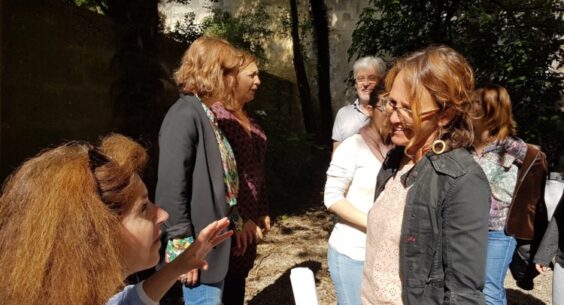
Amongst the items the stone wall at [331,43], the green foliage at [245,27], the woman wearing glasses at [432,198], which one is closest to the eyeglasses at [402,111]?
the woman wearing glasses at [432,198]

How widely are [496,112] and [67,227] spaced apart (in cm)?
292

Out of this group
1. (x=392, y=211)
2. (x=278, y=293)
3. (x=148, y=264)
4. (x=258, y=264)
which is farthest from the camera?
(x=258, y=264)

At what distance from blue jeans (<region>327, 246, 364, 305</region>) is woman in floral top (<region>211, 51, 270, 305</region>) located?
492 millimetres

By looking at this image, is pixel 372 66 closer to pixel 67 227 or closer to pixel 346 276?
pixel 346 276

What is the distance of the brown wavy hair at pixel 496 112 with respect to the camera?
3207 mm

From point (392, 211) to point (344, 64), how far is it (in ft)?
41.5

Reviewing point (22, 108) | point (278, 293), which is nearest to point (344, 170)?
point (278, 293)

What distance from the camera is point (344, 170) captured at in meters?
2.28

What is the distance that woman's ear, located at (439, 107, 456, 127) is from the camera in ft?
5.19

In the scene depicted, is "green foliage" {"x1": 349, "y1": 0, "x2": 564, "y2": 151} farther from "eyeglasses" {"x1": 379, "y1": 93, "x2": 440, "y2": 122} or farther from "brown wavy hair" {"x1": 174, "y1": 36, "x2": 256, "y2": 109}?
"eyeglasses" {"x1": 379, "y1": 93, "x2": 440, "y2": 122}

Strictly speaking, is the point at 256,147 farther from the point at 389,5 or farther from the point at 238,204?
the point at 389,5

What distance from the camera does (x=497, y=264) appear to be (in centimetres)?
304

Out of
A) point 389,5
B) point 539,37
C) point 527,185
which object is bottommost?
point 527,185

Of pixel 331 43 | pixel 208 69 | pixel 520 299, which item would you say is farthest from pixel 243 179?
pixel 331 43
